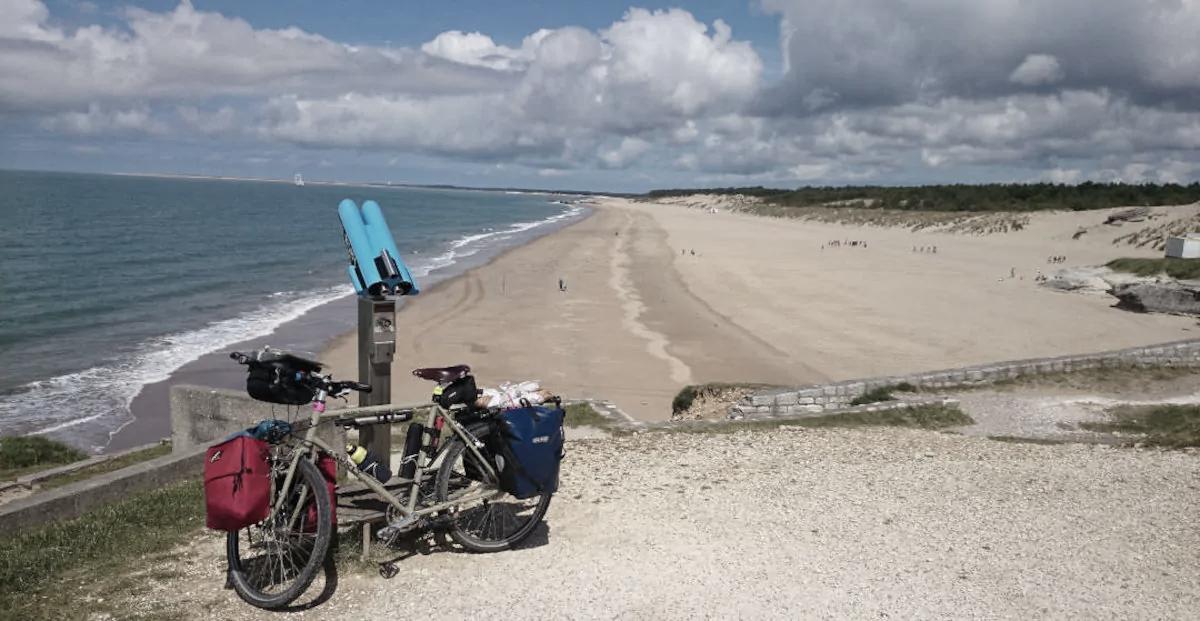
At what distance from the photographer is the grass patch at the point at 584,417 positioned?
9039mm

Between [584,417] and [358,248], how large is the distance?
15.1 feet

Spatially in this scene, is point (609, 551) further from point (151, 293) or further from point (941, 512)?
point (151, 293)

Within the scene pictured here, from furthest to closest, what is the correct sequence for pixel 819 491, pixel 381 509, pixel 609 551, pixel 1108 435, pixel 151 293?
pixel 151 293 → pixel 1108 435 → pixel 819 491 → pixel 609 551 → pixel 381 509

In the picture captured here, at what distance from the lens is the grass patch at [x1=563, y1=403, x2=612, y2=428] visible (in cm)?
904

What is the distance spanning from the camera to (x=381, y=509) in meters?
4.85

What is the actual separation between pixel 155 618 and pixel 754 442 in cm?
567

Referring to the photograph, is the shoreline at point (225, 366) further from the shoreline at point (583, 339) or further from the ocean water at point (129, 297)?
the shoreline at point (583, 339)

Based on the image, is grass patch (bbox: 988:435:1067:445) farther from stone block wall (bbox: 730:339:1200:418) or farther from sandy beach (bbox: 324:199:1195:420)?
sandy beach (bbox: 324:199:1195:420)

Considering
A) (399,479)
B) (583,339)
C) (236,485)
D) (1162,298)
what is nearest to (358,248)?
(399,479)

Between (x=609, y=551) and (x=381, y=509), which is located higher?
(x=381, y=509)


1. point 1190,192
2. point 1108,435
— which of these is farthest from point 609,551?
point 1190,192

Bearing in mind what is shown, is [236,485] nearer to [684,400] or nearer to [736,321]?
[684,400]

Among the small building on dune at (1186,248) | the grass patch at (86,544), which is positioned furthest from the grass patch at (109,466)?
the small building on dune at (1186,248)

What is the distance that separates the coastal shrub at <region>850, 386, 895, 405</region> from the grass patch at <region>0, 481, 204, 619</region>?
27.1 feet
